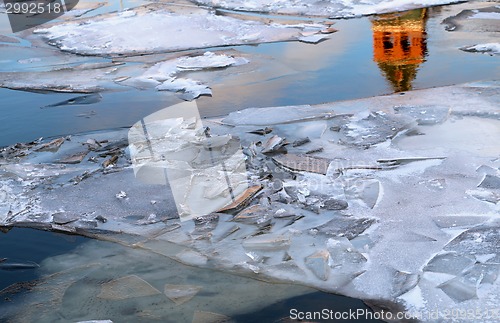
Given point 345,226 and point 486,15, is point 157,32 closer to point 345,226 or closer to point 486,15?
point 486,15

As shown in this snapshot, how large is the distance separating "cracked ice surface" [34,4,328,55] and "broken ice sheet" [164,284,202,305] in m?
5.85

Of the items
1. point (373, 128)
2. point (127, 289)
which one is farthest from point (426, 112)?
point (127, 289)

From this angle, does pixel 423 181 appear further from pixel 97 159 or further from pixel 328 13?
pixel 328 13

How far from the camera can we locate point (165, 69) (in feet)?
26.3

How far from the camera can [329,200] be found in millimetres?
4402

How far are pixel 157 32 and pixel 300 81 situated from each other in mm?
3472

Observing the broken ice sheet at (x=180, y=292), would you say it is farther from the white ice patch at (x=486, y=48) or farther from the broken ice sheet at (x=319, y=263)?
the white ice patch at (x=486, y=48)

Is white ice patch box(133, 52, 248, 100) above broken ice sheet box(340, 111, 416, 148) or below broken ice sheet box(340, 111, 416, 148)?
below

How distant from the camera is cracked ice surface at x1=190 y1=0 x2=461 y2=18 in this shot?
10.5 metres

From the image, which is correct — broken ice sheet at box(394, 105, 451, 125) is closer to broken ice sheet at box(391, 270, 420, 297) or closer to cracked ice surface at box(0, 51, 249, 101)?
cracked ice surface at box(0, 51, 249, 101)

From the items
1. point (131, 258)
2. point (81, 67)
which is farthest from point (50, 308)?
point (81, 67)

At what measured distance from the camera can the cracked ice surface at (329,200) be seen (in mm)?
3611

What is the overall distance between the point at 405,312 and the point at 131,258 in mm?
1625

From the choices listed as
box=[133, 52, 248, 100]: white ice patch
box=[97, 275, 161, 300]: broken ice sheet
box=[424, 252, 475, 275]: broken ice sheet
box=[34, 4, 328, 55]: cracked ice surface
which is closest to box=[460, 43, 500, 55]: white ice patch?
box=[34, 4, 328, 55]: cracked ice surface
